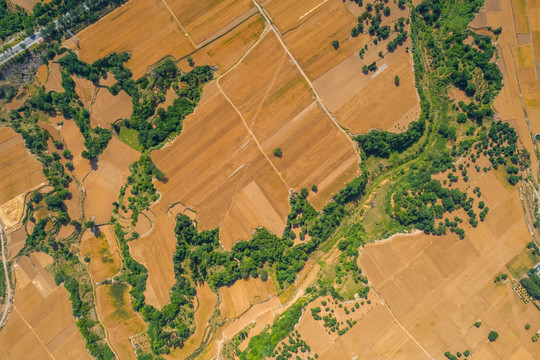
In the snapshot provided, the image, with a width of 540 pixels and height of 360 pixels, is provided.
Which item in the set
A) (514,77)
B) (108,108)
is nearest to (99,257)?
(108,108)

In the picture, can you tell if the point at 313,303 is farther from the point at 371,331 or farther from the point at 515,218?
the point at 515,218

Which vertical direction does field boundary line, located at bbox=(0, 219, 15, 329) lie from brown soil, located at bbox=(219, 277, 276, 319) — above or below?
above

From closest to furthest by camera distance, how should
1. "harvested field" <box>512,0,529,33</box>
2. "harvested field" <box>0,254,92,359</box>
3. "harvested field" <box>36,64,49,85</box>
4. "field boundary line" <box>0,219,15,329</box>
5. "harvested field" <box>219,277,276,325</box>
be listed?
"harvested field" <box>0,254,92,359</box> → "harvested field" <box>219,277,276,325</box> → "field boundary line" <box>0,219,15,329</box> → "harvested field" <box>512,0,529,33</box> → "harvested field" <box>36,64,49,85</box>

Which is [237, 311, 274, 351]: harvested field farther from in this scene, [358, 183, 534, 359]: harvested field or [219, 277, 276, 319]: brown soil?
[358, 183, 534, 359]: harvested field

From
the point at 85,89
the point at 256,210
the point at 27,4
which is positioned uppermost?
the point at 27,4

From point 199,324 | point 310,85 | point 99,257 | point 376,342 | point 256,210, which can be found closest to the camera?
point 376,342

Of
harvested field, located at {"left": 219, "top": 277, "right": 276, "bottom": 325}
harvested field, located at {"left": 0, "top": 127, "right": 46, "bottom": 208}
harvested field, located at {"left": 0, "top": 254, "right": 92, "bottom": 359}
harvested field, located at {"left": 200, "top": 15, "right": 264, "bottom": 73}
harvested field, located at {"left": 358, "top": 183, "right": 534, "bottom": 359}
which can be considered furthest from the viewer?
harvested field, located at {"left": 200, "top": 15, "right": 264, "bottom": 73}

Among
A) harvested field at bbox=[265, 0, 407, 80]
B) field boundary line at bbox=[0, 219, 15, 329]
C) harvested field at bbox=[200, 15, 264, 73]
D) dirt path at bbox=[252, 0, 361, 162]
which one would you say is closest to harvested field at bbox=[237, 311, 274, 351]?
dirt path at bbox=[252, 0, 361, 162]

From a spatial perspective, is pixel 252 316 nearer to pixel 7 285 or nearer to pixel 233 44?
pixel 7 285
